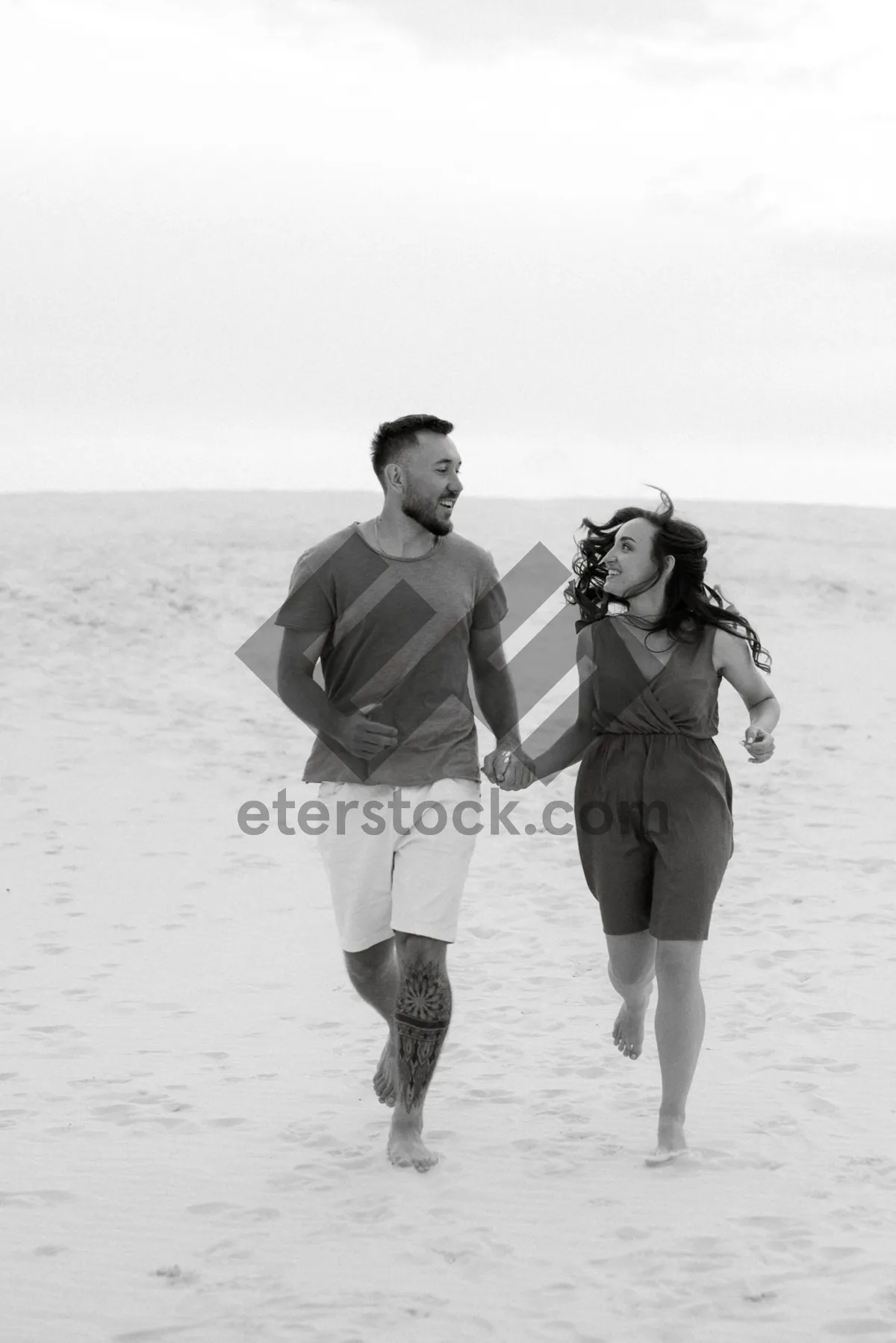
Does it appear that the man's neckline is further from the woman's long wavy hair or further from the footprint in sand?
the footprint in sand

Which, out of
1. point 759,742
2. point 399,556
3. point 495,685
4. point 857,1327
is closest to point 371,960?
point 495,685

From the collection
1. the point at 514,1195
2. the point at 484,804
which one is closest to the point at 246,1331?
the point at 514,1195

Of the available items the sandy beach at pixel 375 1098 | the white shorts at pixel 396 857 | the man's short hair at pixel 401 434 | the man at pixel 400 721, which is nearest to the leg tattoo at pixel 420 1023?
the man at pixel 400 721

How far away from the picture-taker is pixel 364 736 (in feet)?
14.9

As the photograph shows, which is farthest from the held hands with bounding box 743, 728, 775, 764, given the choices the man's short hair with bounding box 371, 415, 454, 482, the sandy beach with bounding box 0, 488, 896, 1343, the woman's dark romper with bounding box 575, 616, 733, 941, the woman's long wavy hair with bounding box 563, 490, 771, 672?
the man's short hair with bounding box 371, 415, 454, 482

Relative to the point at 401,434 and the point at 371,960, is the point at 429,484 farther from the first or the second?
A: the point at 371,960

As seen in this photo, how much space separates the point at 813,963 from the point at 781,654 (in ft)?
35.5

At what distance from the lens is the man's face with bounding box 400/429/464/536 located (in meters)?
4.71

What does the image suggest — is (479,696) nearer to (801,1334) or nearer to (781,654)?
(801,1334)

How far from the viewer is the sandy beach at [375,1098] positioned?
3.71 m

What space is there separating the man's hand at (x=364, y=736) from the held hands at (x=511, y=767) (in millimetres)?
415

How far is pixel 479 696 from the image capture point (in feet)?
16.3

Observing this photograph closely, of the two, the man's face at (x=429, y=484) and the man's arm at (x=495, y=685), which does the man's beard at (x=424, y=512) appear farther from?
the man's arm at (x=495, y=685)

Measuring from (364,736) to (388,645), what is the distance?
31 centimetres
